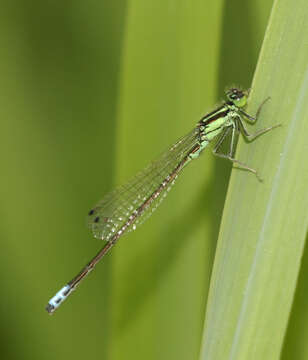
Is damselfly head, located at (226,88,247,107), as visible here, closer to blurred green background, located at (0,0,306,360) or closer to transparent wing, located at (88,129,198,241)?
blurred green background, located at (0,0,306,360)

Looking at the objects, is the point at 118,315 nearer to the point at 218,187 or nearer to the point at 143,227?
the point at 143,227

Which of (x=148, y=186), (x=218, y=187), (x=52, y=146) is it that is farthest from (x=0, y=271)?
(x=218, y=187)

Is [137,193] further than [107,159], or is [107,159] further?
[137,193]

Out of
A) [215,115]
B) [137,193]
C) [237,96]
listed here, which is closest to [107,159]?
[137,193]

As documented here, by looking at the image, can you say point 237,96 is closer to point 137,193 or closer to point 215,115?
point 215,115

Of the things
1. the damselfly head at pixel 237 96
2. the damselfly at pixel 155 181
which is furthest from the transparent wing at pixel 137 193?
the damselfly head at pixel 237 96

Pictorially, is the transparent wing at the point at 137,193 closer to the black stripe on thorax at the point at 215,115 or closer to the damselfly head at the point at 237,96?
the black stripe on thorax at the point at 215,115
